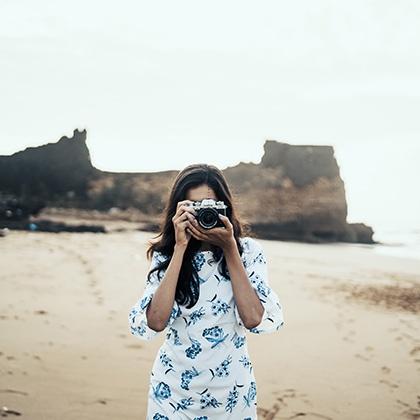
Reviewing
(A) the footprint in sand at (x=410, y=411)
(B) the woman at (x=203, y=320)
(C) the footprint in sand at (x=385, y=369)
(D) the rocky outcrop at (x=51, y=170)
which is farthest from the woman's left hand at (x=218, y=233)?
(D) the rocky outcrop at (x=51, y=170)

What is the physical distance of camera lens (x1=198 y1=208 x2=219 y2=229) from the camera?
58.9 inches

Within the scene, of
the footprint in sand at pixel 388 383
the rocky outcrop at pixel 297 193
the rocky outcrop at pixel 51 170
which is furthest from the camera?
the rocky outcrop at pixel 51 170

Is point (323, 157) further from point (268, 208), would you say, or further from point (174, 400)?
point (174, 400)

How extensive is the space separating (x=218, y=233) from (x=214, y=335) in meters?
0.38

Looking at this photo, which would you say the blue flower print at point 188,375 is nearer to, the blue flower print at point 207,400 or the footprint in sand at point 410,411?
the blue flower print at point 207,400

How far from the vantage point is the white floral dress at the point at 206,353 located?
1495mm

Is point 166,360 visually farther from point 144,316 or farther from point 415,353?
point 415,353

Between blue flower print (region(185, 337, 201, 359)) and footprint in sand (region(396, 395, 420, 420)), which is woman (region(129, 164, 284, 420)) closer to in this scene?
blue flower print (region(185, 337, 201, 359))

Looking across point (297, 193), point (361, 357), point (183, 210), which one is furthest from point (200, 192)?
point (297, 193)

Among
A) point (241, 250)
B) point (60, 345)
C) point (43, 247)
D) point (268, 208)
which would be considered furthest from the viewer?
point (268, 208)

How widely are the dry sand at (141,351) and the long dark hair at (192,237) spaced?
A: 1.71m

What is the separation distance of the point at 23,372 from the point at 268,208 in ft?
111

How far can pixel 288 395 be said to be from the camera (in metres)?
3.28

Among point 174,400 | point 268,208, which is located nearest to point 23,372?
point 174,400
